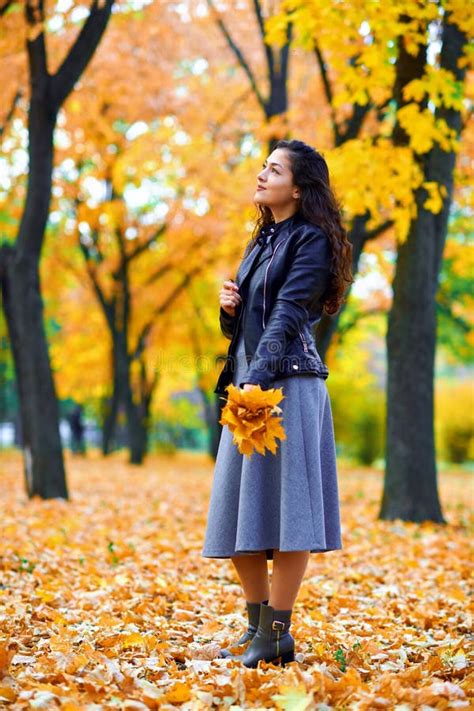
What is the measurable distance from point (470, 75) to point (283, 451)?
10.3 m

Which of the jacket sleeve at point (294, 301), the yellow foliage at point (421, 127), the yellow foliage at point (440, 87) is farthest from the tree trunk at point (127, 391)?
the jacket sleeve at point (294, 301)

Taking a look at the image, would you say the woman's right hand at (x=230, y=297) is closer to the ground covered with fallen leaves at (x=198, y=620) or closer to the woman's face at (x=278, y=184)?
the woman's face at (x=278, y=184)

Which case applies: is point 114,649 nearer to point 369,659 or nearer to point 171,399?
point 369,659

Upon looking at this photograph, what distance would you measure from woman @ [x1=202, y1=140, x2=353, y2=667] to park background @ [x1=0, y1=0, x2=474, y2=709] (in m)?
0.37

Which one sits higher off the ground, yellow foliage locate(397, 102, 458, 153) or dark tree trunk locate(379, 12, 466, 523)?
yellow foliage locate(397, 102, 458, 153)

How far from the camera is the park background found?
392cm

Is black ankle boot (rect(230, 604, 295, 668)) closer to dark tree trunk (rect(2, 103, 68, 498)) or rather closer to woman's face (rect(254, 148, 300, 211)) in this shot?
woman's face (rect(254, 148, 300, 211))

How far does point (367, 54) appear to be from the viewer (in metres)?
6.70

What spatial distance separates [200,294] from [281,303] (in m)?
20.5

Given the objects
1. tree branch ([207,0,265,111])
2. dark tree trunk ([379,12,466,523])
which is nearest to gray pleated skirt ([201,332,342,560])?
dark tree trunk ([379,12,466,523])

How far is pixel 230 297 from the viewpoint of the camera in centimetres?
346

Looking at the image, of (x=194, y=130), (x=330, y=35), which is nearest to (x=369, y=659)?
(x=330, y=35)

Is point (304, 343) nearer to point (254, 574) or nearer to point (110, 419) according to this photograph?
point (254, 574)

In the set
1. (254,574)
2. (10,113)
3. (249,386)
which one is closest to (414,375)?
(254,574)
